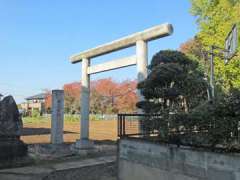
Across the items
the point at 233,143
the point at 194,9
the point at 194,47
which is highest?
the point at 194,9

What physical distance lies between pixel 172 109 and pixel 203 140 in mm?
1499

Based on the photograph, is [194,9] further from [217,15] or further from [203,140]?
[203,140]

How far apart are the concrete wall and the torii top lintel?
328cm

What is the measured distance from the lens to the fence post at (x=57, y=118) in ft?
36.0

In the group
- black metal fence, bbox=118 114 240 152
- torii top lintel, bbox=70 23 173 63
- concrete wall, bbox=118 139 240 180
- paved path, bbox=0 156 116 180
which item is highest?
torii top lintel, bbox=70 23 173 63

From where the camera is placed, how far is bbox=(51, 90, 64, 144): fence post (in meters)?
11.0

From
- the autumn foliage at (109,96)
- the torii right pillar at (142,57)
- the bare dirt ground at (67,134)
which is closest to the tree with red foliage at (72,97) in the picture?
the autumn foliage at (109,96)

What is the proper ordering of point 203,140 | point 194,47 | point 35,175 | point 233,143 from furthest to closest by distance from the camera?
1. point 194,47
2. point 35,175
3. point 203,140
4. point 233,143

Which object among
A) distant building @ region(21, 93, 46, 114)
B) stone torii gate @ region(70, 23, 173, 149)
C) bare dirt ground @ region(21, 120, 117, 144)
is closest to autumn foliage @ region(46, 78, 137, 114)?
bare dirt ground @ region(21, 120, 117, 144)

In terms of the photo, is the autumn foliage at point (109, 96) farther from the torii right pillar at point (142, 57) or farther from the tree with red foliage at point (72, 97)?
the torii right pillar at point (142, 57)

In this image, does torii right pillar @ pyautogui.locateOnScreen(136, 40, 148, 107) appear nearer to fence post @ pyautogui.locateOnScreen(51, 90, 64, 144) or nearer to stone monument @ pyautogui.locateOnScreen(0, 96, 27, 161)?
fence post @ pyautogui.locateOnScreen(51, 90, 64, 144)

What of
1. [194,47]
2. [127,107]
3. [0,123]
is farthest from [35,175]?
[127,107]

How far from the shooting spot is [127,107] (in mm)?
39500

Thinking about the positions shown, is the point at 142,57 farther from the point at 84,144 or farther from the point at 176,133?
Answer: the point at 84,144
